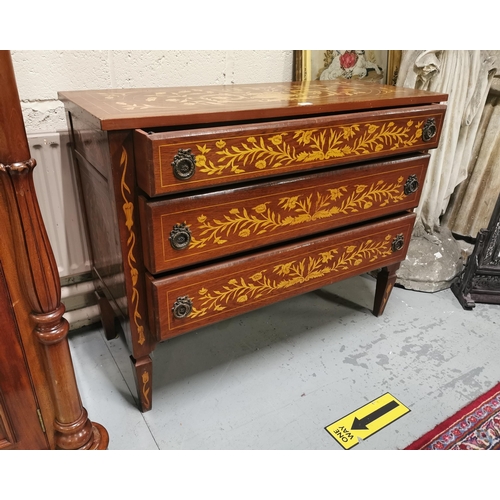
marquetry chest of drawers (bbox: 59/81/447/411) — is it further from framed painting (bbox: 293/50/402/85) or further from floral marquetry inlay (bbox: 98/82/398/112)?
framed painting (bbox: 293/50/402/85)

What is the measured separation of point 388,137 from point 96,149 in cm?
85

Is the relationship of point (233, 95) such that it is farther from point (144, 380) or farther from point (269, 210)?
point (144, 380)

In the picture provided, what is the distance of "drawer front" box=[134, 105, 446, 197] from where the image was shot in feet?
3.14

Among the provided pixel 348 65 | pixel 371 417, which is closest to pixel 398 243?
pixel 371 417

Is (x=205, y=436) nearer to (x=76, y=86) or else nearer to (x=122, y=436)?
(x=122, y=436)

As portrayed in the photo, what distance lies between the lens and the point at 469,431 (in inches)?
51.4

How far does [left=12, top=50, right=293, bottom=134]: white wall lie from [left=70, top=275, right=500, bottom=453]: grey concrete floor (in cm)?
85

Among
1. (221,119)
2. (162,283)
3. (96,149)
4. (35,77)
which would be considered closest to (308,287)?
(162,283)

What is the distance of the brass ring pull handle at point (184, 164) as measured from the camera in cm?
96

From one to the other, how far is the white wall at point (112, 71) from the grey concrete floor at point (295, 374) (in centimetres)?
85

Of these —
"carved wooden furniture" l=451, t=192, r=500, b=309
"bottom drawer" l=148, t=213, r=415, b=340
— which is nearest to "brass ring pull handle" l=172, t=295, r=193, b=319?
"bottom drawer" l=148, t=213, r=415, b=340

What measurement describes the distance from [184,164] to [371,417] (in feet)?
3.18

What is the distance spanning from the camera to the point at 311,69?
1771mm

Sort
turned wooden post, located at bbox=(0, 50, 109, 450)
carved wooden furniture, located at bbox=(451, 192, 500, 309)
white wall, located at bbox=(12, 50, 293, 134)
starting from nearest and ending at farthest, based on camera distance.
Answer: turned wooden post, located at bbox=(0, 50, 109, 450), white wall, located at bbox=(12, 50, 293, 134), carved wooden furniture, located at bbox=(451, 192, 500, 309)
